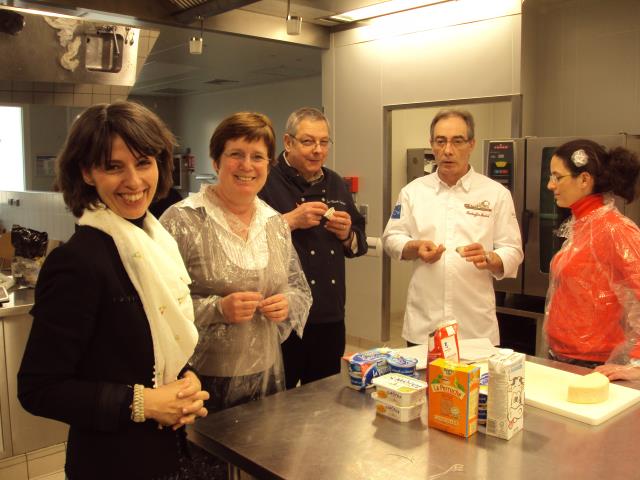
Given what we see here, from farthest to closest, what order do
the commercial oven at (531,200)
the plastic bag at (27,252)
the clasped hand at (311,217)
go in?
the commercial oven at (531,200) < the plastic bag at (27,252) < the clasped hand at (311,217)

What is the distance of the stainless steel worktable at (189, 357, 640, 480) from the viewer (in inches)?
50.5

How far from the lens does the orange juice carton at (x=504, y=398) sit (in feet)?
4.68

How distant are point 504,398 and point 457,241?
4.26ft

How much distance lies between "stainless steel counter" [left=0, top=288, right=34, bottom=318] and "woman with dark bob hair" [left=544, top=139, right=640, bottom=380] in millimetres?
2331

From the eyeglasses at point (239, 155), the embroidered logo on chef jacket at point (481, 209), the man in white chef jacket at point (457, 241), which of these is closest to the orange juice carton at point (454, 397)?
the eyeglasses at point (239, 155)

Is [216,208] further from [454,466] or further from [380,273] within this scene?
[380,273]

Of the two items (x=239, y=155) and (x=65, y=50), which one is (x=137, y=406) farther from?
(x=65, y=50)

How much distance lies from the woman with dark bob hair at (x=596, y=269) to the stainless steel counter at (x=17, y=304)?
233 cm

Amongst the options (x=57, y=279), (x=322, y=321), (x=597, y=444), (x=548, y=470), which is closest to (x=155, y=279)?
(x=57, y=279)

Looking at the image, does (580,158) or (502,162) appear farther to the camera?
(502,162)

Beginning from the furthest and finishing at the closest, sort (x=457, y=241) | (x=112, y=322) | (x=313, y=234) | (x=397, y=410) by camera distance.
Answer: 1. (x=457, y=241)
2. (x=313, y=234)
3. (x=397, y=410)
4. (x=112, y=322)

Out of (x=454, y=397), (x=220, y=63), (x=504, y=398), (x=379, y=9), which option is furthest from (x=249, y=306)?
(x=220, y=63)

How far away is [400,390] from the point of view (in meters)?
1.54

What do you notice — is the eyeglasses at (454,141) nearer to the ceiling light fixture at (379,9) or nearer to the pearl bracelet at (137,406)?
the ceiling light fixture at (379,9)
